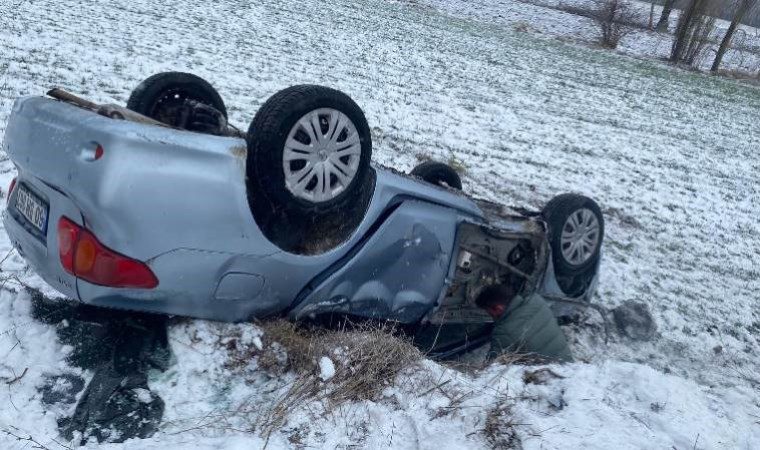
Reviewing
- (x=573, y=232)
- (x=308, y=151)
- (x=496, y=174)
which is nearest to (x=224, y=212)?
(x=308, y=151)

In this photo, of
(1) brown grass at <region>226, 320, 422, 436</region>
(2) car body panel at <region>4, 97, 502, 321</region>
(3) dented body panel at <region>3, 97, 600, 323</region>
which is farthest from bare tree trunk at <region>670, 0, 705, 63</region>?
(1) brown grass at <region>226, 320, 422, 436</region>

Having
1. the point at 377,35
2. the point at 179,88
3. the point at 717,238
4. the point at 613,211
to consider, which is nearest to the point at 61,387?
the point at 179,88

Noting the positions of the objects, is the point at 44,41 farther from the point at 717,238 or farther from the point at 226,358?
the point at 717,238

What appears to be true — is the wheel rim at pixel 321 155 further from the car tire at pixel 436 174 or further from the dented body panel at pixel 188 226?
the car tire at pixel 436 174

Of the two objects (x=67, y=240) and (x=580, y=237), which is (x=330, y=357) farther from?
(x=580, y=237)

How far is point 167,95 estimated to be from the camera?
381cm

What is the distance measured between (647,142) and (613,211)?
4197mm

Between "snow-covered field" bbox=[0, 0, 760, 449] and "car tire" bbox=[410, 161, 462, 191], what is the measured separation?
155cm

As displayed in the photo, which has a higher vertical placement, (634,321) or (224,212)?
(224,212)

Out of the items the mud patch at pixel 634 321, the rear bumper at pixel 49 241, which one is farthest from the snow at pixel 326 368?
the mud patch at pixel 634 321

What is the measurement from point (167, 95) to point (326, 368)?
198cm

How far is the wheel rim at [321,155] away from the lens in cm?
287

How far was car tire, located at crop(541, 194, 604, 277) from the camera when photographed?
452 cm

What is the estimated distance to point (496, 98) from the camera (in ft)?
39.4
